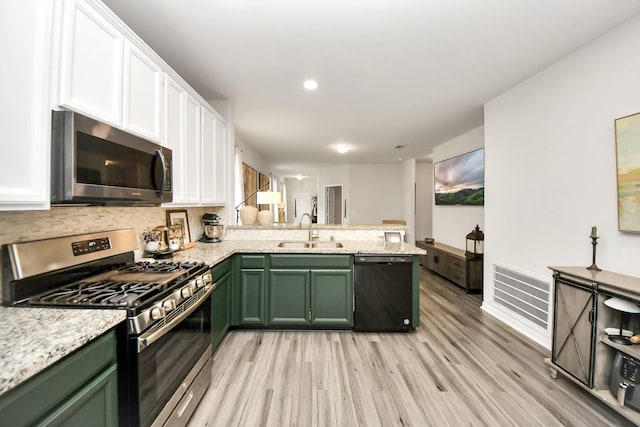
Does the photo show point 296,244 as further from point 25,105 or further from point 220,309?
point 25,105

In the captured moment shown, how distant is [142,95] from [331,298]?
2.24 m

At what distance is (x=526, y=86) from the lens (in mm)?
2678

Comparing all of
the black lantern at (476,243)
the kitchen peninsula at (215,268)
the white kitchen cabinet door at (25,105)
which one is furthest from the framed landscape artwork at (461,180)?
the white kitchen cabinet door at (25,105)

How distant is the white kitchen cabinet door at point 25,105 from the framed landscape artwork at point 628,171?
3.21m

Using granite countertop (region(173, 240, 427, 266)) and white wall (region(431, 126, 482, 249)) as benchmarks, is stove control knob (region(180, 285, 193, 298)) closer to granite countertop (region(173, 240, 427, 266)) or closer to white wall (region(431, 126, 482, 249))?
granite countertop (region(173, 240, 427, 266))

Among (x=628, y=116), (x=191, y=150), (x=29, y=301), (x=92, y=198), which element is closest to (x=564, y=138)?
(x=628, y=116)

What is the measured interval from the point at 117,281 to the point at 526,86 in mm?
3765

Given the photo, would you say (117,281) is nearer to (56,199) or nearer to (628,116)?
(56,199)

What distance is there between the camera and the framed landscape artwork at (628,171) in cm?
175

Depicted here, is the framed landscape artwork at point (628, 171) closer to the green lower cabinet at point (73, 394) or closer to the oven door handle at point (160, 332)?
the oven door handle at point (160, 332)

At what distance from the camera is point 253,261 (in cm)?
268

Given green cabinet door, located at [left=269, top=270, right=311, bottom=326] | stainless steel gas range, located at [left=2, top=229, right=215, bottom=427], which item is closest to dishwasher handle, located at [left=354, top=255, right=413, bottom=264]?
green cabinet door, located at [left=269, top=270, right=311, bottom=326]

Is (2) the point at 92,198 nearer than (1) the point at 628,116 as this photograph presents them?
Yes

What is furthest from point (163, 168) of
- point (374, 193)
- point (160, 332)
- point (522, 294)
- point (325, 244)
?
point (374, 193)
